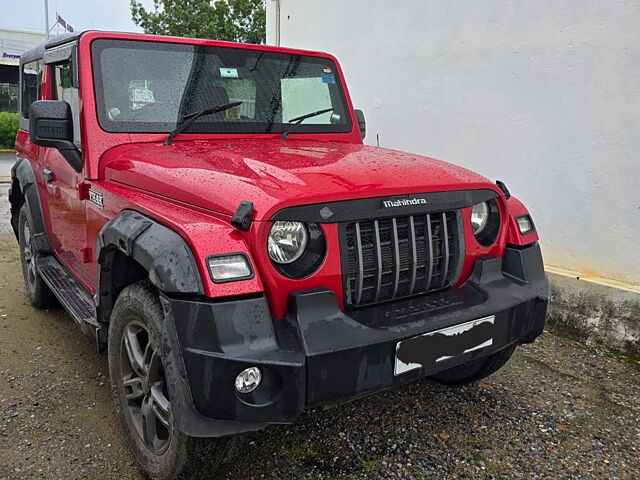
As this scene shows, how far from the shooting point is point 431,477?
2486 millimetres

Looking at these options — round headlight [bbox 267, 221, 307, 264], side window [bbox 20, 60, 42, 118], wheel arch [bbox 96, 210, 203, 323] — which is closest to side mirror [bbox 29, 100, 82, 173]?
wheel arch [bbox 96, 210, 203, 323]

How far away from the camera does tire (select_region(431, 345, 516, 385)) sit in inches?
116

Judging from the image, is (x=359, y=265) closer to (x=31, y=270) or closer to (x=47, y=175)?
(x=47, y=175)

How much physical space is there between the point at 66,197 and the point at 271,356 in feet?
7.16

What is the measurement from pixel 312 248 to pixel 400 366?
55cm

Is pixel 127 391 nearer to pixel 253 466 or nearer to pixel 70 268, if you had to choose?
pixel 253 466

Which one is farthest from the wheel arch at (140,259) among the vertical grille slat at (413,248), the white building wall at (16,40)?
the white building wall at (16,40)

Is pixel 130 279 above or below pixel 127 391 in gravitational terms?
above

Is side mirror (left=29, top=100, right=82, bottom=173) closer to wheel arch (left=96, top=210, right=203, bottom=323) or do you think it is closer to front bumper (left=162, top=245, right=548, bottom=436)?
wheel arch (left=96, top=210, right=203, bottom=323)

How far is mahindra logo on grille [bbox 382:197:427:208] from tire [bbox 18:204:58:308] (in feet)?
9.70

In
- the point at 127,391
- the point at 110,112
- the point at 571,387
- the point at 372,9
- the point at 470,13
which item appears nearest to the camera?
the point at 127,391

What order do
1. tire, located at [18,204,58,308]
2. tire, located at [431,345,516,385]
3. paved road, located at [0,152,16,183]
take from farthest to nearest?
paved road, located at [0,152,16,183] < tire, located at [18,204,58,308] < tire, located at [431,345,516,385]

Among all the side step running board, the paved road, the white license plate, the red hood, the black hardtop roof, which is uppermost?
the black hardtop roof

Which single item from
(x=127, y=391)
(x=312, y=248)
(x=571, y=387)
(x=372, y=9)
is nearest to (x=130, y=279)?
(x=127, y=391)
